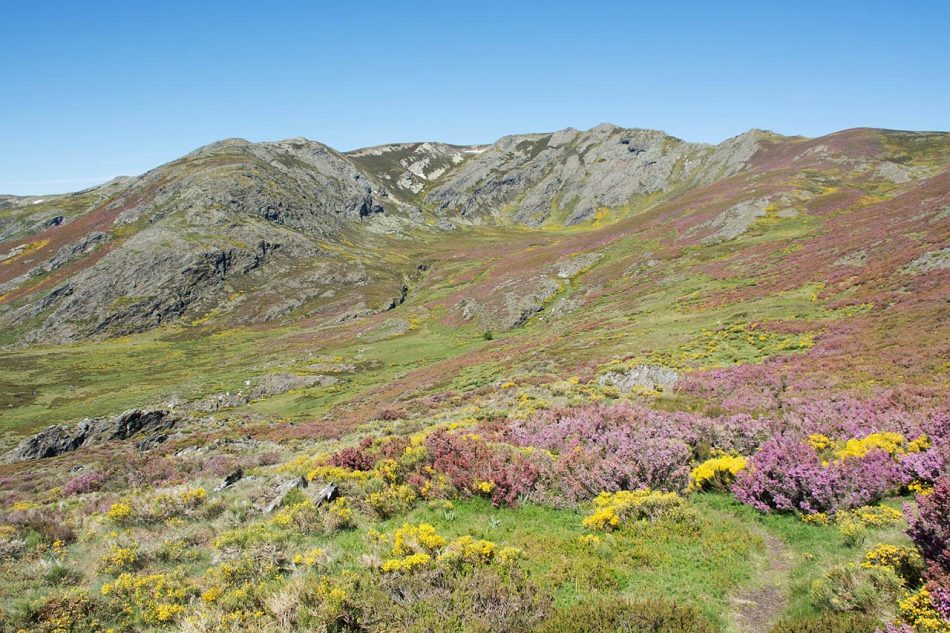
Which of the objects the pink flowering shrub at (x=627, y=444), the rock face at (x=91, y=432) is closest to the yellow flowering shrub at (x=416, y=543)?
the pink flowering shrub at (x=627, y=444)

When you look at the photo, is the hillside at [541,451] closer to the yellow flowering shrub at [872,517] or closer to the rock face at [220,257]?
the yellow flowering shrub at [872,517]

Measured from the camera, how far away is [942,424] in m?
11.2

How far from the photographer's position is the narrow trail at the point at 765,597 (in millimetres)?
7234

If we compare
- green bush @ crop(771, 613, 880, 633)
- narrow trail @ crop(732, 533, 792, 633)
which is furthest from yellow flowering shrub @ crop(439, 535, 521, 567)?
green bush @ crop(771, 613, 880, 633)

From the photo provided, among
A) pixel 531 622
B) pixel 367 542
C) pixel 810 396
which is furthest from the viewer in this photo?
pixel 810 396

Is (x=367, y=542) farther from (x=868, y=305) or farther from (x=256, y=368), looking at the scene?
(x=256, y=368)

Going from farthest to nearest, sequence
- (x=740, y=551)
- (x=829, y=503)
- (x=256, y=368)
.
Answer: (x=256, y=368) → (x=829, y=503) → (x=740, y=551)

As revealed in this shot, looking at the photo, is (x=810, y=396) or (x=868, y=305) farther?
(x=868, y=305)

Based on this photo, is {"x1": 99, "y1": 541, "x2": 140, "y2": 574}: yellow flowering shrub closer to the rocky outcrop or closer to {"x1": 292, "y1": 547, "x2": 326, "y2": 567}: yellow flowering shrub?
{"x1": 292, "y1": 547, "x2": 326, "y2": 567}: yellow flowering shrub

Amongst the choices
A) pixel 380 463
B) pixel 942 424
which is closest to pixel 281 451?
pixel 380 463

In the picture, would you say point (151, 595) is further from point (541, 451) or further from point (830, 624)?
point (830, 624)

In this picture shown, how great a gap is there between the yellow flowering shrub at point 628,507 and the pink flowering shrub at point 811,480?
186cm

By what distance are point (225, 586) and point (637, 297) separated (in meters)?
51.8

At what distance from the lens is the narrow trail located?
7.23 metres
